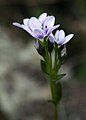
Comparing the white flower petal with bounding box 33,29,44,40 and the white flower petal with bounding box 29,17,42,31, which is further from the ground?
the white flower petal with bounding box 29,17,42,31

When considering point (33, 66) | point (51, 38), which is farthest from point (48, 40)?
point (33, 66)

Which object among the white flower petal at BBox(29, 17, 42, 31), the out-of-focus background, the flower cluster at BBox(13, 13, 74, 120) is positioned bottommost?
the out-of-focus background

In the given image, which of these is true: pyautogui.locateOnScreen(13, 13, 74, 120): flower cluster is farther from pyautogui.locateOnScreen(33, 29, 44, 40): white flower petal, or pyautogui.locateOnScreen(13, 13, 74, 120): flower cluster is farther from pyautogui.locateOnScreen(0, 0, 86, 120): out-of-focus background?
pyautogui.locateOnScreen(0, 0, 86, 120): out-of-focus background

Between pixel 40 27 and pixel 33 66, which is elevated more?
pixel 40 27

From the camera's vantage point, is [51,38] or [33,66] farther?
[33,66]

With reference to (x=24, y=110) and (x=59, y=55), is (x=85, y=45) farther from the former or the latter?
(x=59, y=55)

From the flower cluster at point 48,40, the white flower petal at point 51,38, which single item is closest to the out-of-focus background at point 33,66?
the flower cluster at point 48,40

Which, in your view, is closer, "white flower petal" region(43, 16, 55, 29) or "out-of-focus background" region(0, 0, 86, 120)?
"white flower petal" region(43, 16, 55, 29)

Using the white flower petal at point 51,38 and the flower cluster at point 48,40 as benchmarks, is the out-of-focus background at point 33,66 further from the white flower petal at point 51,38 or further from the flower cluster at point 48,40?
the white flower petal at point 51,38

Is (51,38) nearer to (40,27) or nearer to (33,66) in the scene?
(40,27)

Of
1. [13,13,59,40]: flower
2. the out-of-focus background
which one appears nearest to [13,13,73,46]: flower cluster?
[13,13,59,40]: flower
